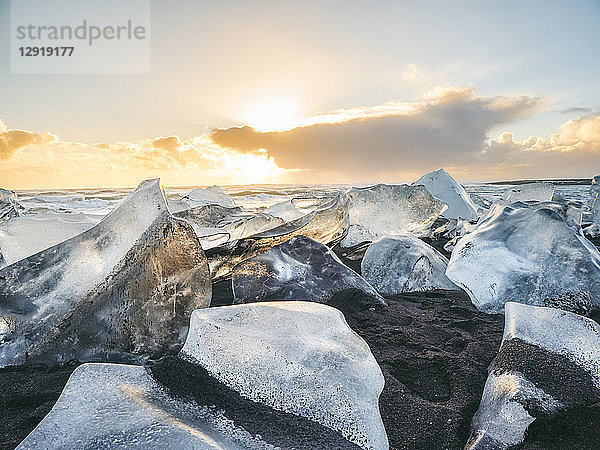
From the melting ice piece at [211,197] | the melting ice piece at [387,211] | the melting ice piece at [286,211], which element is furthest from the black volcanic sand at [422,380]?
the melting ice piece at [211,197]

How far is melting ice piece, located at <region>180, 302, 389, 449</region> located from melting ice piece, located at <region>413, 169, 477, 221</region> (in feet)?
13.6

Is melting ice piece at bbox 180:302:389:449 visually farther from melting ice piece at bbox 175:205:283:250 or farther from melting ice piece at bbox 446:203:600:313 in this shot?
melting ice piece at bbox 175:205:283:250

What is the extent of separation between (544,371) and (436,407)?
0.31 m

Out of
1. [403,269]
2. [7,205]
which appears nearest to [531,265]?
[403,269]

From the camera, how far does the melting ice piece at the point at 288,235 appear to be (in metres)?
2.08

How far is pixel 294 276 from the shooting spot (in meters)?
1.84

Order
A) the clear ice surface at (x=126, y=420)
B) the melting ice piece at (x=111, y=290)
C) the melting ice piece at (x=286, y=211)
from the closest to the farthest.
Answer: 1. the clear ice surface at (x=126, y=420)
2. the melting ice piece at (x=111, y=290)
3. the melting ice piece at (x=286, y=211)

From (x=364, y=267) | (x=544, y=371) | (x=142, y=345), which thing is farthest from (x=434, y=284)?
(x=142, y=345)

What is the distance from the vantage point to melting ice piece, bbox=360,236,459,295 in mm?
2119

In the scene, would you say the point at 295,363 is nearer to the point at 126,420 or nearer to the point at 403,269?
the point at 126,420

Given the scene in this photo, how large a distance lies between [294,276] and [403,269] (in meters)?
0.64

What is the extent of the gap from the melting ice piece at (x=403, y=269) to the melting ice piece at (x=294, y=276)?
0.87 feet

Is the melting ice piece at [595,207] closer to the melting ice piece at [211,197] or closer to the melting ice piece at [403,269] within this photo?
the melting ice piece at [403,269]

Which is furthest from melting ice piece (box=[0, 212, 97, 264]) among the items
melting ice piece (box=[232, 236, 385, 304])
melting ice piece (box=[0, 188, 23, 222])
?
melting ice piece (box=[0, 188, 23, 222])
